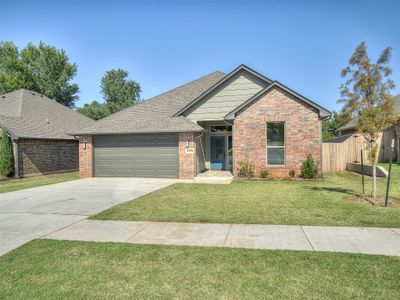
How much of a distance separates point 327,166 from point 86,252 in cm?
1646

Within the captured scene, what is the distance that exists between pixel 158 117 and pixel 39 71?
3316cm

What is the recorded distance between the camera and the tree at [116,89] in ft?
191

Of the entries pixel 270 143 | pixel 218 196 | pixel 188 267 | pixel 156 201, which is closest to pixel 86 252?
pixel 188 267

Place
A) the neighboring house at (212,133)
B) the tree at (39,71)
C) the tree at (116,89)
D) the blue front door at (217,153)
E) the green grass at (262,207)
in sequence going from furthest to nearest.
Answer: the tree at (116,89) → the tree at (39,71) → the blue front door at (217,153) → the neighboring house at (212,133) → the green grass at (262,207)

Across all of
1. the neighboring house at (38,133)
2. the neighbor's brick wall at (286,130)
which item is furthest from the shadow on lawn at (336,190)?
the neighboring house at (38,133)

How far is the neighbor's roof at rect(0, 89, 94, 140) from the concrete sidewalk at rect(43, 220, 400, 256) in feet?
47.2

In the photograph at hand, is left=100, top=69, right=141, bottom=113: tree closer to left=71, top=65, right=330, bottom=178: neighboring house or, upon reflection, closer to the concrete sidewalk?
left=71, top=65, right=330, bottom=178: neighboring house

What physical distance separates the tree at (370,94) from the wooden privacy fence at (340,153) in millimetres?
8584

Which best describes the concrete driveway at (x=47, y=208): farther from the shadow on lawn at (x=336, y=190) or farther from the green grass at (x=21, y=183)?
the shadow on lawn at (x=336, y=190)

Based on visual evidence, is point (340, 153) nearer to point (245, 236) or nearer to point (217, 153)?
point (217, 153)

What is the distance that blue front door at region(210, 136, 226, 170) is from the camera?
18.5m

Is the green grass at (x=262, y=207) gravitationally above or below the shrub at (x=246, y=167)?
below

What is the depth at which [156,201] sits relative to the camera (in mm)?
9117

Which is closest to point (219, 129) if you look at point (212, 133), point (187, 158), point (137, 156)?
point (212, 133)
